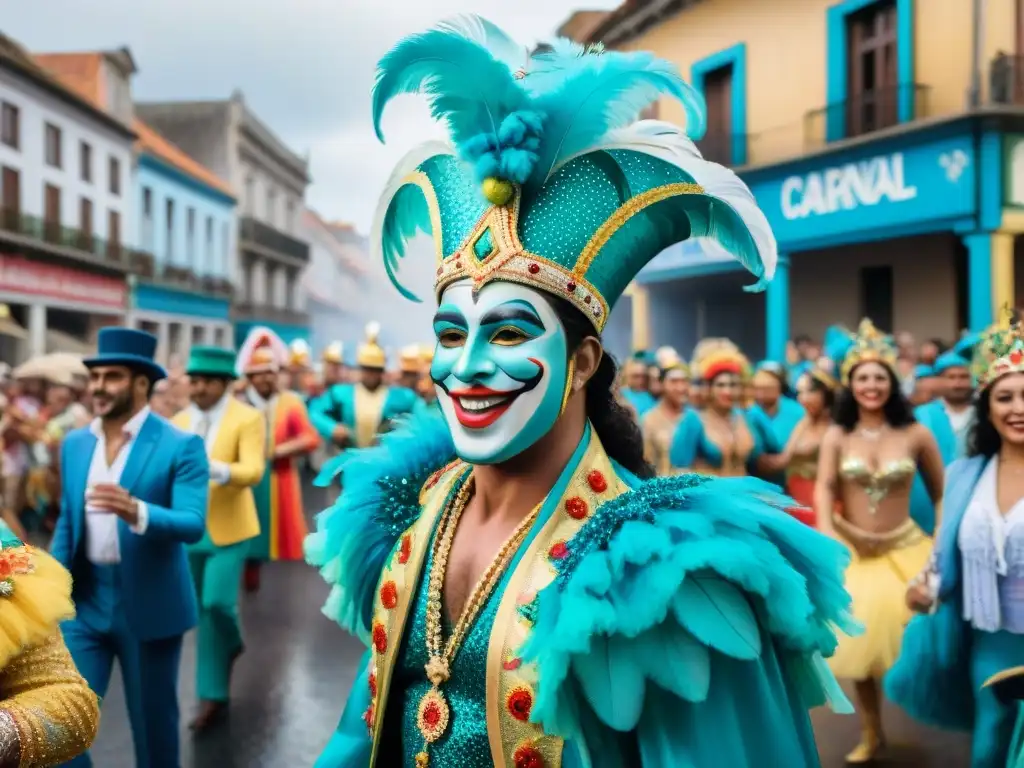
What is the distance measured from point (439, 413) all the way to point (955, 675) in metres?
2.72

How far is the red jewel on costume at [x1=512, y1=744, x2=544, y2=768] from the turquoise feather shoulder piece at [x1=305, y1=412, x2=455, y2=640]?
693 mm

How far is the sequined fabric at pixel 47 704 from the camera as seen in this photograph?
2.20 metres

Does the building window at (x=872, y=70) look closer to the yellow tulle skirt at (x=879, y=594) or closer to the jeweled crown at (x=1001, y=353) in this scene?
the yellow tulle skirt at (x=879, y=594)

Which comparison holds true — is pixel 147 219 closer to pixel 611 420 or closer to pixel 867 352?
pixel 867 352

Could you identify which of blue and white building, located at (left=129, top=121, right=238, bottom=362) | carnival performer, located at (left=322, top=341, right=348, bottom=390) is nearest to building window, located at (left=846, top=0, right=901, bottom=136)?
carnival performer, located at (left=322, top=341, right=348, bottom=390)

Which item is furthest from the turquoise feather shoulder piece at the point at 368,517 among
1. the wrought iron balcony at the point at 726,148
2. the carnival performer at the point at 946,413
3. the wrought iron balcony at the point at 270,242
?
the wrought iron balcony at the point at 270,242

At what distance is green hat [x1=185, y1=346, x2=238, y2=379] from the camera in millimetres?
A: 6500

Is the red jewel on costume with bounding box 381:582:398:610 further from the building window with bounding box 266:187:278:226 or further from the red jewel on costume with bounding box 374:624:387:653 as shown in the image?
the building window with bounding box 266:187:278:226

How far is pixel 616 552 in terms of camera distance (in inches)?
81.7

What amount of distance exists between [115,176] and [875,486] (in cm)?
3111

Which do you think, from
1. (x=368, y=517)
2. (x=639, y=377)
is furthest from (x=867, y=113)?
(x=368, y=517)

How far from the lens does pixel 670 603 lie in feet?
6.64

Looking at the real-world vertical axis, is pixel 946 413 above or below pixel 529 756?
above

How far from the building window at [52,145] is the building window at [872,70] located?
20.7 metres
